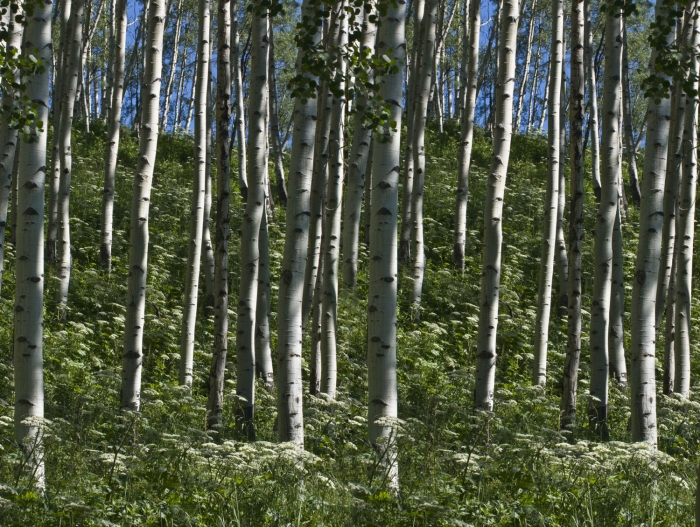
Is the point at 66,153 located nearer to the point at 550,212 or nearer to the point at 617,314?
the point at 550,212

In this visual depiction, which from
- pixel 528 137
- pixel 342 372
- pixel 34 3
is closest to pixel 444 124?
pixel 528 137

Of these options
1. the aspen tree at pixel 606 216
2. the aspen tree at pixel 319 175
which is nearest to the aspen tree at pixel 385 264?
the aspen tree at pixel 319 175

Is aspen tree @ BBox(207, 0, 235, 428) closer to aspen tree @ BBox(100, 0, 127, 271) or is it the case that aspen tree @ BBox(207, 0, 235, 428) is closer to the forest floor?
the forest floor

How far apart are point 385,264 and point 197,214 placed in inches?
179

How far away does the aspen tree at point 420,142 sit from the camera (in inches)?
459

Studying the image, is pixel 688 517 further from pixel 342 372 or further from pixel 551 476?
pixel 342 372

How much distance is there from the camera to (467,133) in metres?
12.6

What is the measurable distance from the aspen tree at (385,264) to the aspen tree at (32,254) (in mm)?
2310

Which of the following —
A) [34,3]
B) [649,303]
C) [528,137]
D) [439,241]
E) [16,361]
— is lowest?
[16,361]

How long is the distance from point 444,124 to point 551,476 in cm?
2172

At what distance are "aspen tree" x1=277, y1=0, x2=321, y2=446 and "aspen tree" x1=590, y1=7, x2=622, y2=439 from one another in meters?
3.35

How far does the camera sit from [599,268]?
762 centimetres

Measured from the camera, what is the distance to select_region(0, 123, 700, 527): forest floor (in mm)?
3971

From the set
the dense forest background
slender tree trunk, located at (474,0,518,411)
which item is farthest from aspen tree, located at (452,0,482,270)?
slender tree trunk, located at (474,0,518,411)
